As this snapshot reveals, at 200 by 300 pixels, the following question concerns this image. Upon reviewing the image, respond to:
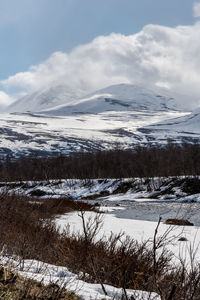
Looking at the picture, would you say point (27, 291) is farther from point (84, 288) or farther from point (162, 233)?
point (162, 233)

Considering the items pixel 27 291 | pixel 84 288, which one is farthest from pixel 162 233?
pixel 27 291

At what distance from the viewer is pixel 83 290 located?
10.6 ft

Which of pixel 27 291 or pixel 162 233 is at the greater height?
pixel 27 291

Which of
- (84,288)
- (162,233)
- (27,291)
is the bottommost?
(162,233)

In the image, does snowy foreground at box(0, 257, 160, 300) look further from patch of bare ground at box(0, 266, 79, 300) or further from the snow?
the snow

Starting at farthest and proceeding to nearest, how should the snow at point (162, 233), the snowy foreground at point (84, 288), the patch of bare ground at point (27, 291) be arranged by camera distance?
the snow at point (162, 233), the snowy foreground at point (84, 288), the patch of bare ground at point (27, 291)

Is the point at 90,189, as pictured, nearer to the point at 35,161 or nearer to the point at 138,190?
the point at 138,190

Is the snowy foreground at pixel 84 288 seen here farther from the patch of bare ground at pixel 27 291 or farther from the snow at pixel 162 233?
the snow at pixel 162 233

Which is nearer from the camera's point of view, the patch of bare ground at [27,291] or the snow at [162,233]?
the patch of bare ground at [27,291]

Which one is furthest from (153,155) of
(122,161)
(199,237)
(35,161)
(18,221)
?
(18,221)

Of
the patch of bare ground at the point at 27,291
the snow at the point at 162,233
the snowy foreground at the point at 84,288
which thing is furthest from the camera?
the snow at the point at 162,233

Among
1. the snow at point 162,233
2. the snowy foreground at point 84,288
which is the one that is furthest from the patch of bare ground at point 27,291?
the snow at point 162,233

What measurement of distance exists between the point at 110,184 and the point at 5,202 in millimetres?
51526

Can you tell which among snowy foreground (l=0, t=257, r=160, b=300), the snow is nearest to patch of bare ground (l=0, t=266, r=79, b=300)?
snowy foreground (l=0, t=257, r=160, b=300)
